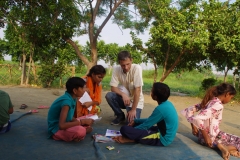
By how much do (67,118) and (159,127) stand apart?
1.20 metres

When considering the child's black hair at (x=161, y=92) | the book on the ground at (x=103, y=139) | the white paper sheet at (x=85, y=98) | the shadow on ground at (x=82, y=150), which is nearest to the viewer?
the shadow on ground at (x=82, y=150)

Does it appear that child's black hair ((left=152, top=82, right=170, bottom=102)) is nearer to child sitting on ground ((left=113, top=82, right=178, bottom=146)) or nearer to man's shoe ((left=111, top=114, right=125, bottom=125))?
child sitting on ground ((left=113, top=82, right=178, bottom=146))

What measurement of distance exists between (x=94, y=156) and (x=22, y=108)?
3434mm

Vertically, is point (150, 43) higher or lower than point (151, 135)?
higher

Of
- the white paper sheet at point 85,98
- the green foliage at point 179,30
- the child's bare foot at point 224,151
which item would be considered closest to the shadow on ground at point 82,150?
the child's bare foot at point 224,151

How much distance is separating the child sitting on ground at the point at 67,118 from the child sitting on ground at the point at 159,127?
571 millimetres

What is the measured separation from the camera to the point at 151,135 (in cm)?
326

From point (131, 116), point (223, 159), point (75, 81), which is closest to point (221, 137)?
point (223, 159)

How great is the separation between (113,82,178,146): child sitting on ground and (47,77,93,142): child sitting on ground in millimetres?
571

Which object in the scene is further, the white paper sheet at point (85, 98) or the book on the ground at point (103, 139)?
the white paper sheet at point (85, 98)

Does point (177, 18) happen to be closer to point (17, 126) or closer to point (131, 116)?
point (131, 116)

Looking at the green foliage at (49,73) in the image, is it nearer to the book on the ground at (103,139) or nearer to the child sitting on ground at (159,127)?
the book on the ground at (103,139)

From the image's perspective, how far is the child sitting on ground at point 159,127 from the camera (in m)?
3.16

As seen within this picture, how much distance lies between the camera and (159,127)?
3330mm
